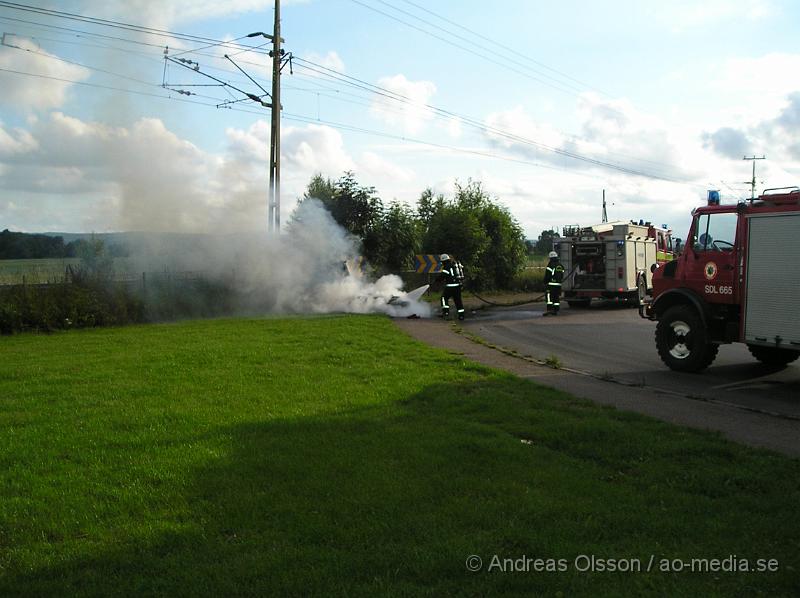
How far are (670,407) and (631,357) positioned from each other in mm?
4904

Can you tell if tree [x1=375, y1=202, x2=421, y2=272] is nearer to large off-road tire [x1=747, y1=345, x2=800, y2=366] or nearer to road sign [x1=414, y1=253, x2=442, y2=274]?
road sign [x1=414, y1=253, x2=442, y2=274]

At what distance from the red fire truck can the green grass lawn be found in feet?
12.6

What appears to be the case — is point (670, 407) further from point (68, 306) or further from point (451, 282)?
point (68, 306)

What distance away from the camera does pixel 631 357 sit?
13.2 meters

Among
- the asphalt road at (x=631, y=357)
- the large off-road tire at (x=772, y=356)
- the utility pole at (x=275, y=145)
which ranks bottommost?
the asphalt road at (x=631, y=357)

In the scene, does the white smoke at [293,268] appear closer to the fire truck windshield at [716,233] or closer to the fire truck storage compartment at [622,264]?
the fire truck storage compartment at [622,264]

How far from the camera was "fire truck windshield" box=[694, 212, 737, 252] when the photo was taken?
36.8 feet

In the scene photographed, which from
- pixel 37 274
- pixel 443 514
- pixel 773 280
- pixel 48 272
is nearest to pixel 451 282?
pixel 773 280

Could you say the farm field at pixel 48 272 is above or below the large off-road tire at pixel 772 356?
above

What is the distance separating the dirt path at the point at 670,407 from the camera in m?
7.00

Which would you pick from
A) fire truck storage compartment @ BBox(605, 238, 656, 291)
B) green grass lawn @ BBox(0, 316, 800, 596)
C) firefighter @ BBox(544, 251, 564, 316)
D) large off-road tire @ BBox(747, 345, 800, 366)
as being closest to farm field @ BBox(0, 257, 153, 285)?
green grass lawn @ BBox(0, 316, 800, 596)

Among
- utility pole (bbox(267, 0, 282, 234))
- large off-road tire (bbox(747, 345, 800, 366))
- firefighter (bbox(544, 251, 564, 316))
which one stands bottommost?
large off-road tire (bbox(747, 345, 800, 366))

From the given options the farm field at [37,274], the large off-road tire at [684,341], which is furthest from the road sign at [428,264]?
the large off-road tire at [684,341]

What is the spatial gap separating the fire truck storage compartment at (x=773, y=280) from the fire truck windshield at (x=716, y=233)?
0.49 metres
